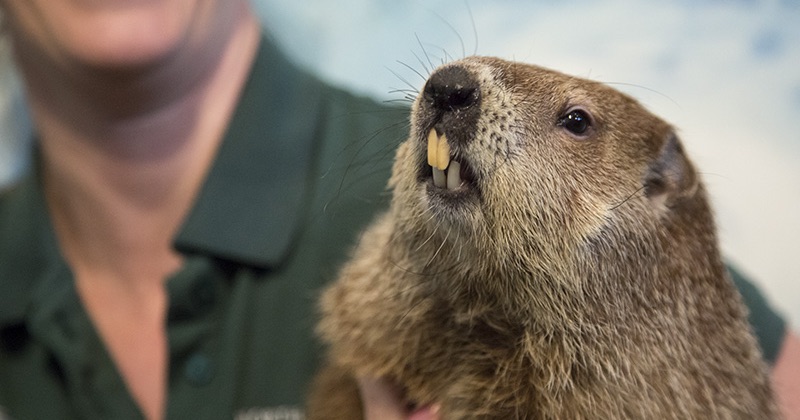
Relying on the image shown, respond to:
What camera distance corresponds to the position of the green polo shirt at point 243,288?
1348 millimetres

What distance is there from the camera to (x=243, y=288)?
1.38m

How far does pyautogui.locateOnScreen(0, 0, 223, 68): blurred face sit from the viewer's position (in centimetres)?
123

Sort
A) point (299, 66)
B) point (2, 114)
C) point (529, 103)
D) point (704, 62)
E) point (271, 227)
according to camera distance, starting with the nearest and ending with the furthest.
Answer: point (529, 103) < point (704, 62) < point (271, 227) < point (299, 66) < point (2, 114)

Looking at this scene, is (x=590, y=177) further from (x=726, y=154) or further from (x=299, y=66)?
(x=299, y=66)

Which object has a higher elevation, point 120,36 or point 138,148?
point 120,36

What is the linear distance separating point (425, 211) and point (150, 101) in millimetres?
798

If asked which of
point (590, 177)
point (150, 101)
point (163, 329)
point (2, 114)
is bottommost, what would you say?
point (163, 329)

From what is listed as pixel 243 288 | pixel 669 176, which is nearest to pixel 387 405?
pixel 243 288

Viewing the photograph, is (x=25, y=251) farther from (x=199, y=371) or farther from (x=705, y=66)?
(x=705, y=66)

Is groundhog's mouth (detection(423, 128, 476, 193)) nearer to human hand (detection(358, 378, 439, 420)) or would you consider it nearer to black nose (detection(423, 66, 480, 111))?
black nose (detection(423, 66, 480, 111))

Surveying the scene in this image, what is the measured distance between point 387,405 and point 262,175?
1.96 feet

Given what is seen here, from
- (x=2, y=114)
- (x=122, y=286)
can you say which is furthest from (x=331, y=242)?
(x=2, y=114)

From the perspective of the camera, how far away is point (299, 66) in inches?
58.5

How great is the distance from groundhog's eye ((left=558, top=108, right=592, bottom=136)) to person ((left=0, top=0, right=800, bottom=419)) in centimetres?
43
